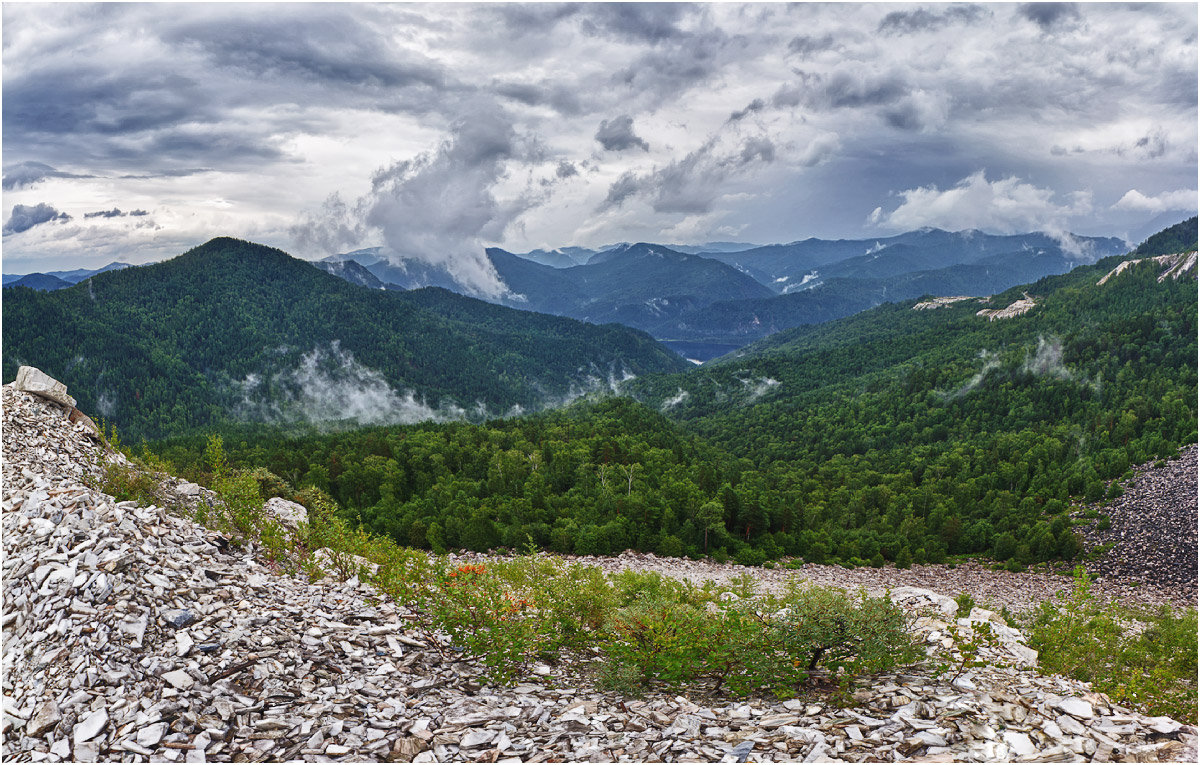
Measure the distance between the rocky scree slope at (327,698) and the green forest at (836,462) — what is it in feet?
68.8

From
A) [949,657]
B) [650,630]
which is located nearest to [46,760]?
[650,630]

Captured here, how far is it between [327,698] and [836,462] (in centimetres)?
11150

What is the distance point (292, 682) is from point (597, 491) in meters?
54.6

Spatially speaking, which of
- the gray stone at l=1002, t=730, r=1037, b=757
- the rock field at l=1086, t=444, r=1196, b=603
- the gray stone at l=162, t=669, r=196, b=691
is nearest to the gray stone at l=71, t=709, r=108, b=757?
the gray stone at l=162, t=669, r=196, b=691

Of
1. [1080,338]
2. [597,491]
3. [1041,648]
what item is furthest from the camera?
[1080,338]

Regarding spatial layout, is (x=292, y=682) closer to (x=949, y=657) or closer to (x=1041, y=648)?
(x=949, y=657)

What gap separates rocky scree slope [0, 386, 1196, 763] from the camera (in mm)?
10484

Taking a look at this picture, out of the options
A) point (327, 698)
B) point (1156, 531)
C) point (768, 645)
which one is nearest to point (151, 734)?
point (327, 698)

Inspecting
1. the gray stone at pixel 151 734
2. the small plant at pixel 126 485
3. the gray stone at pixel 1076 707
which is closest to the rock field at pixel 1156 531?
the gray stone at pixel 1076 707

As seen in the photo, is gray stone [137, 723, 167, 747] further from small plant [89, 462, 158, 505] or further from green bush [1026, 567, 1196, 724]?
green bush [1026, 567, 1196, 724]

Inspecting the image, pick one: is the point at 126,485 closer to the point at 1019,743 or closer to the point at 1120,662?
the point at 1019,743

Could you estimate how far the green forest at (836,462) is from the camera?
57781mm

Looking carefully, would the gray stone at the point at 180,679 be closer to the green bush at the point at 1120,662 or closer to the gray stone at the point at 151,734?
the gray stone at the point at 151,734

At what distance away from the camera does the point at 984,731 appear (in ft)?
35.3
